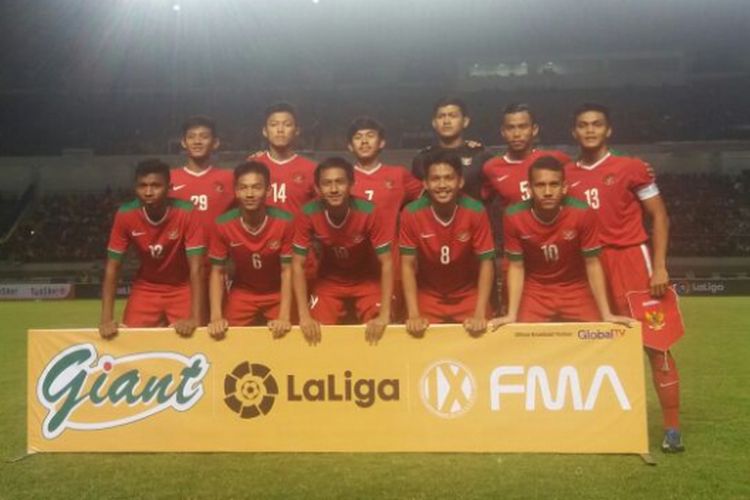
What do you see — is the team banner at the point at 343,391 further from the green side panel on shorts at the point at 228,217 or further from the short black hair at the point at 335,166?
the short black hair at the point at 335,166

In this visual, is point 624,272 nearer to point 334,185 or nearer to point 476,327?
point 476,327

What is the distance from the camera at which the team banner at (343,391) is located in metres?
4.73

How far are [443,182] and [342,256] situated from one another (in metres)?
0.85

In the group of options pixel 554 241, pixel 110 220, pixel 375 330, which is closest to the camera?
pixel 375 330

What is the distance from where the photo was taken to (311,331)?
4887 millimetres

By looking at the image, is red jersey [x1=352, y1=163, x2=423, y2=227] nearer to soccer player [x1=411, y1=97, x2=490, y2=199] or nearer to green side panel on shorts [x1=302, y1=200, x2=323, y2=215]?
soccer player [x1=411, y1=97, x2=490, y2=199]

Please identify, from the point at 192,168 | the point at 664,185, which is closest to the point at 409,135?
the point at 664,185

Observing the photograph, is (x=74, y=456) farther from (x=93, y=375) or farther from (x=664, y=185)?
(x=664, y=185)

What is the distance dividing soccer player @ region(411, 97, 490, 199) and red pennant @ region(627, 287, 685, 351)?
1348mm

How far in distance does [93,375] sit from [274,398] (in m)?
1.14

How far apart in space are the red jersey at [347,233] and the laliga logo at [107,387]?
3.33ft

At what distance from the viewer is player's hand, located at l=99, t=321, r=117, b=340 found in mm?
5004

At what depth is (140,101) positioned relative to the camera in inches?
1302

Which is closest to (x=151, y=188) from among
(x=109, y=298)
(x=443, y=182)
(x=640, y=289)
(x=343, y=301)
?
(x=109, y=298)
